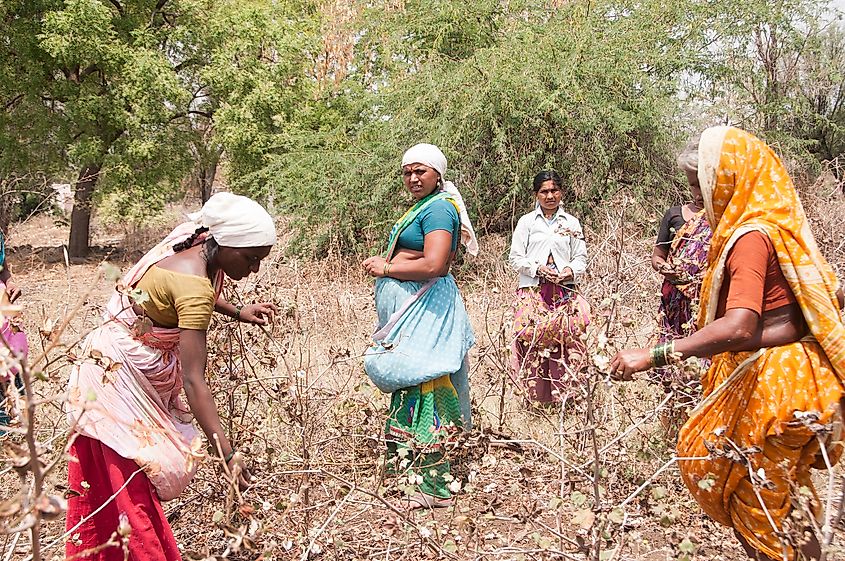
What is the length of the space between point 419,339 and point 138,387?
1.41m

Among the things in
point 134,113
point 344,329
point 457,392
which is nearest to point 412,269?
point 457,392

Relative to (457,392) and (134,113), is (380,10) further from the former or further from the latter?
(457,392)

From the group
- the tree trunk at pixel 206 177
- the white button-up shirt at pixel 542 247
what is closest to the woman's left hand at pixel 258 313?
the white button-up shirt at pixel 542 247

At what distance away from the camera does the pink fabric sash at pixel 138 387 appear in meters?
2.25

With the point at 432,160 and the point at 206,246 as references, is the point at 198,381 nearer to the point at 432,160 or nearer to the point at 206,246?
the point at 206,246

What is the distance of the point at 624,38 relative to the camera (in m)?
9.45

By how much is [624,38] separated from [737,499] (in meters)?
8.36

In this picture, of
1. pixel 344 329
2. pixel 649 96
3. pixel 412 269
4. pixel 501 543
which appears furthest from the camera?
pixel 649 96

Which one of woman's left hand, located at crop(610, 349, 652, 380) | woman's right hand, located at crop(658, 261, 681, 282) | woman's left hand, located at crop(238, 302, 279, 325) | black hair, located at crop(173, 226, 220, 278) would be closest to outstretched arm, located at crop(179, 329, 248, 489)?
black hair, located at crop(173, 226, 220, 278)

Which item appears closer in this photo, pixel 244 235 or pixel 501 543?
pixel 244 235

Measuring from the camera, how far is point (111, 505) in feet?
7.73

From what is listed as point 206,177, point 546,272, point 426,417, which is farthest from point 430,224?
point 206,177

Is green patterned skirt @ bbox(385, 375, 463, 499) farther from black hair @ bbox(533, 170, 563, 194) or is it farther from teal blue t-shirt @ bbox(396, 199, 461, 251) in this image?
black hair @ bbox(533, 170, 563, 194)

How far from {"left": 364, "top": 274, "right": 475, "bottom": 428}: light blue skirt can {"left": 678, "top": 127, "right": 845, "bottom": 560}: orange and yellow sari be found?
1.42m
